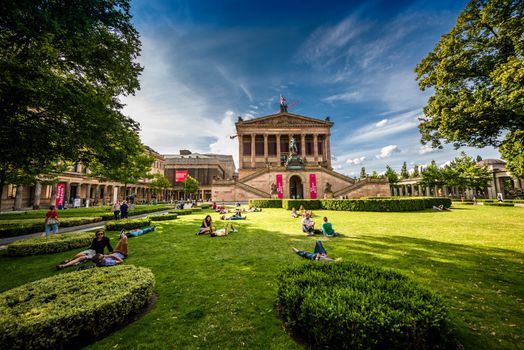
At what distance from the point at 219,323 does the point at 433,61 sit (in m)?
18.7

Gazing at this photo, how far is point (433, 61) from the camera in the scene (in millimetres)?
13977

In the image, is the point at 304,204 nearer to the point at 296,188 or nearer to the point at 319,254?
the point at 319,254

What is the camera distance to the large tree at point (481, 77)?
9777 millimetres

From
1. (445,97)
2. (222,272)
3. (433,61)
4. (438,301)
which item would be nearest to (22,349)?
(222,272)

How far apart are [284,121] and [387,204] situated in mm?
42440

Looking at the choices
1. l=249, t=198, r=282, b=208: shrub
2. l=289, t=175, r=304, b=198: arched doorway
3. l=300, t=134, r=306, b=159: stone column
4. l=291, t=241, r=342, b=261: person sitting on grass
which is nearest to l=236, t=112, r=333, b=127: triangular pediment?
l=300, t=134, r=306, b=159: stone column

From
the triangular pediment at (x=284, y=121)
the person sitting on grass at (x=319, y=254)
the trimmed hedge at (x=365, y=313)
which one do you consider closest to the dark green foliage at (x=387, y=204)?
the person sitting on grass at (x=319, y=254)

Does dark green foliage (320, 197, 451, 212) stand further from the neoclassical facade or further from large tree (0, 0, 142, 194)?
large tree (0, 0, 142, 194)

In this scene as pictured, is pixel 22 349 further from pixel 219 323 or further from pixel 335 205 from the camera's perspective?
pixel 335 205

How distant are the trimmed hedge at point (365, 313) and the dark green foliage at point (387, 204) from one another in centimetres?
1998

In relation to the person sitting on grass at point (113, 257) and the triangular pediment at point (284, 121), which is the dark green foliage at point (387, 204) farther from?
the triangular pediment at point (284, 121)

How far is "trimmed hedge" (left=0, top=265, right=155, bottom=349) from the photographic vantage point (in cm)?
304

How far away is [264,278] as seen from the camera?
18.8 feet

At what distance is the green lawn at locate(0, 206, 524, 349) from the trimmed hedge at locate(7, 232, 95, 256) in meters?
0.47
